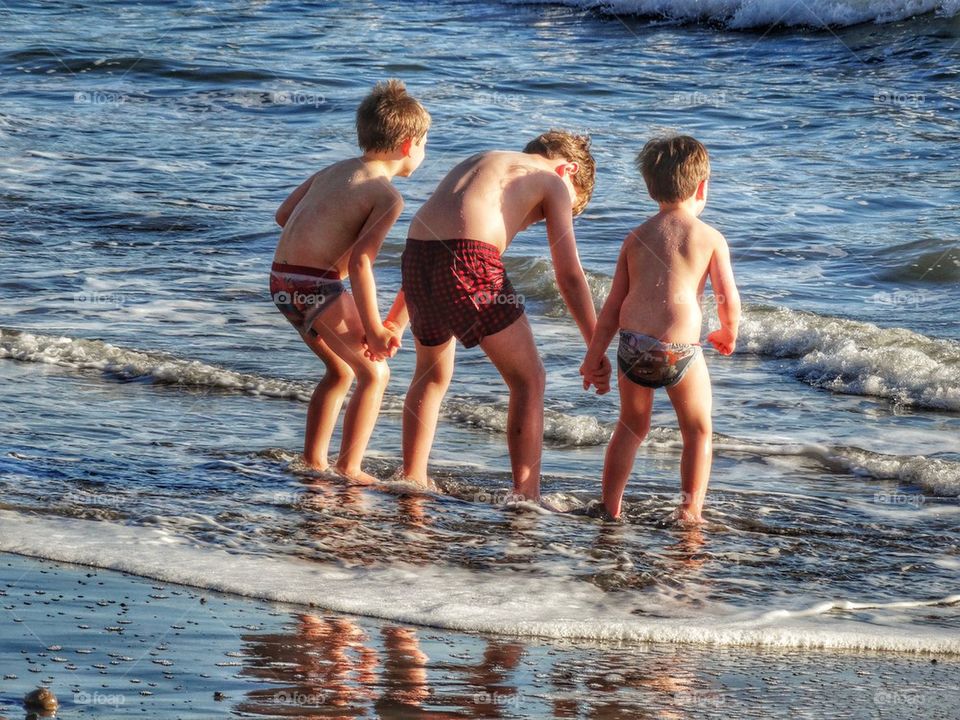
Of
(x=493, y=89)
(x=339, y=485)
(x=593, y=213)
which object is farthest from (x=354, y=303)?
(x=493, y=89)

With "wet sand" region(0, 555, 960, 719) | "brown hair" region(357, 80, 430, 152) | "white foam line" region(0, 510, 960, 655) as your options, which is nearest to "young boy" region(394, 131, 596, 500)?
"brown hair" region(357, 80, 430, 152)

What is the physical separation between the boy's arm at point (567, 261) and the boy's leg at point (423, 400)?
0.49 meters

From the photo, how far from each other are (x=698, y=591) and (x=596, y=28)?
17.8m

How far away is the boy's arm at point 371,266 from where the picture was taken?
4.68m

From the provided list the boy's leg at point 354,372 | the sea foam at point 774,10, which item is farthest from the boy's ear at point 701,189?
the sea foam at point 774,10

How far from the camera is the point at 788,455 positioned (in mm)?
5867

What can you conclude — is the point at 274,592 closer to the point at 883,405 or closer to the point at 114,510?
the point at 114,510

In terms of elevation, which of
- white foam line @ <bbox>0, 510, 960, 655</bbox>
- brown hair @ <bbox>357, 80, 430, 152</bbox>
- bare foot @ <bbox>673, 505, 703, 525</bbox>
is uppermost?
brown hair @ <bbox>357, 80, 430, 152</bbox>

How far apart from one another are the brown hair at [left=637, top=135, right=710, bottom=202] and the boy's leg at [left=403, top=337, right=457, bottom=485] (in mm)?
949

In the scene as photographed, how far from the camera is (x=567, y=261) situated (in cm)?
456

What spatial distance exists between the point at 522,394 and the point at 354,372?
0.69 metres

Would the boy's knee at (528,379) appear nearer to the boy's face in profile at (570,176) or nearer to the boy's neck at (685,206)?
the boy's face in profile at (570,176)

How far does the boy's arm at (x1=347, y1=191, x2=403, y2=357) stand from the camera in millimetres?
4676

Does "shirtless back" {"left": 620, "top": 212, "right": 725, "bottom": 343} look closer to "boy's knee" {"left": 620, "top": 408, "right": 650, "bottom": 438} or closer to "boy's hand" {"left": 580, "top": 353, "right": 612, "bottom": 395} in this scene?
"boy's hand" {"left": 580, "top": 353, "right": 612, "bottom": 395}
